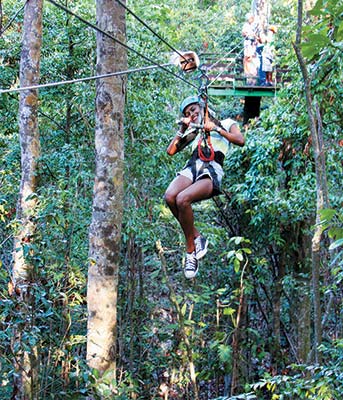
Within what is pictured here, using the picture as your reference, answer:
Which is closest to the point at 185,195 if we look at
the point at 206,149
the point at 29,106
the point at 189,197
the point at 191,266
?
the point at 189,197

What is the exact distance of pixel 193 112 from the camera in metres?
3.64

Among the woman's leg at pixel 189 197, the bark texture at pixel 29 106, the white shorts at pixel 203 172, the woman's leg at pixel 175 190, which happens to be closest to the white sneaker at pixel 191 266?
the woman's leg at pixel 189 197

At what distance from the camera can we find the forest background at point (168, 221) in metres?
4.65

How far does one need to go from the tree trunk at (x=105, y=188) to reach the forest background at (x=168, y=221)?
217mm

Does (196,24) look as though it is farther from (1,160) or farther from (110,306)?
(110,306)

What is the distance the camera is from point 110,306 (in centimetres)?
392

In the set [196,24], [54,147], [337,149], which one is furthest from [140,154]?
[196,24]

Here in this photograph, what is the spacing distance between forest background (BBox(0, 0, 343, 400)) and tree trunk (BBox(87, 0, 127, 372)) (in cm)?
22

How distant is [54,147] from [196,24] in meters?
6.49

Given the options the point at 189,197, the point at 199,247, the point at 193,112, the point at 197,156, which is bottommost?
the point at 199,247

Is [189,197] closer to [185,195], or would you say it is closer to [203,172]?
[185,195]

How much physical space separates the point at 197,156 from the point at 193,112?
0.28 meters

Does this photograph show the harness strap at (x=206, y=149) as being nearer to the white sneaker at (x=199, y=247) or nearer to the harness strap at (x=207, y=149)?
the harness strap at (x=207, y=149)

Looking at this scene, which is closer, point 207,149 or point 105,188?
point 207,149
